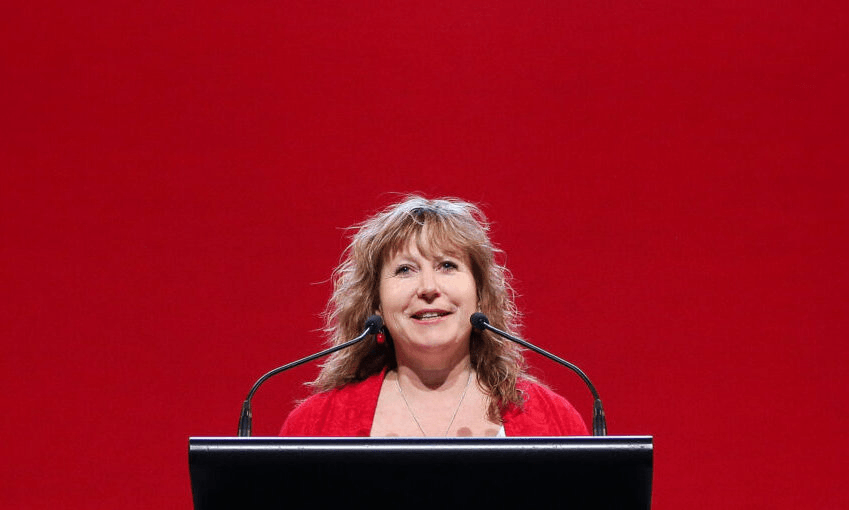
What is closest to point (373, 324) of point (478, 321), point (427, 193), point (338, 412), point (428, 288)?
point (478, 321)

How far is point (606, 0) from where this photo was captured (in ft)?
7.50

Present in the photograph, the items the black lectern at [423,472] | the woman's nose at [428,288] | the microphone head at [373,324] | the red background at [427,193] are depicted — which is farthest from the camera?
the red background at [427,193]

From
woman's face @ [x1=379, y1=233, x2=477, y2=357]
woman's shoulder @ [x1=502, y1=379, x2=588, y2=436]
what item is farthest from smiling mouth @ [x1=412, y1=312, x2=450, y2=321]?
woman's shoulder @ [x1=502, y1=379, x2=588, y2=436]

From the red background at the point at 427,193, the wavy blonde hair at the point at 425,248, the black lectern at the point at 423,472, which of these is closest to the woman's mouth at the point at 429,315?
the wavy blonde hair at the point at 425,248

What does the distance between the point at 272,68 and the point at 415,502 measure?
1444 millimetres

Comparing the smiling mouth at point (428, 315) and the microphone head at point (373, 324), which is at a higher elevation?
the microphone head at point (373, 324)

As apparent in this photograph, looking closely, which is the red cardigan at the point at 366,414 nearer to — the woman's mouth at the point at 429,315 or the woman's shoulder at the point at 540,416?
the woman's shoulder at the point at 540,416

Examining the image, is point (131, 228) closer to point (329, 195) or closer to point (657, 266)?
point (329, 195)

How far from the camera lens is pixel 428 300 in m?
1.74

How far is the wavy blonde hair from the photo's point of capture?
1796 mm

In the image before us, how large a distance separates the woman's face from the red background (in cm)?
49

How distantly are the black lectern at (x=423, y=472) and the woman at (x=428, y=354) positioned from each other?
66cm

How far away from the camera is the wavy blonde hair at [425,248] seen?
180 centimetres

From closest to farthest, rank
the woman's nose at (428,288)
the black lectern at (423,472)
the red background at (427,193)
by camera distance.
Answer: the black lectern at (423,472) < the woman's nose at (428,288) < the red background at (427,193)
